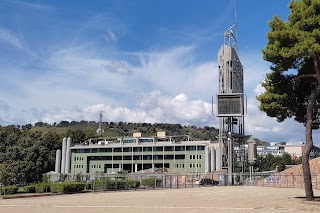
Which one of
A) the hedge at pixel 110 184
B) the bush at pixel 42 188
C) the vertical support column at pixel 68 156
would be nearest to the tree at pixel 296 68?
the hedge at pixel 110 184

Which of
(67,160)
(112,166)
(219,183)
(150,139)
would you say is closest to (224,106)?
(219,183)

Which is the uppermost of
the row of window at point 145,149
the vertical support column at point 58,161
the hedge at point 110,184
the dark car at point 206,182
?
the row of window at point 145,149

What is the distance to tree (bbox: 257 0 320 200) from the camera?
71.1 ft

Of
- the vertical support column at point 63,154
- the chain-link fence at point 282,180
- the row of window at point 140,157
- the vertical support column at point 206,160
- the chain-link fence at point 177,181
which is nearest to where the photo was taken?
the chain-link fence at point 177,181

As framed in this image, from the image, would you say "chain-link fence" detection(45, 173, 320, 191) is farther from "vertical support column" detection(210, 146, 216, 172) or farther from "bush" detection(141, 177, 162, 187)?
"vertical support column" detection(210, 146, 216, 172)

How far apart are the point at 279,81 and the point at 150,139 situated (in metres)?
112

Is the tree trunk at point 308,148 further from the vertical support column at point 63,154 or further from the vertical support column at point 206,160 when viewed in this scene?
the vertical support column at point 63,154

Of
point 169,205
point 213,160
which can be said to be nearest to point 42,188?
point 169,205

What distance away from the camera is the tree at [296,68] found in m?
21.7

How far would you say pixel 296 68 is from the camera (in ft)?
80.9

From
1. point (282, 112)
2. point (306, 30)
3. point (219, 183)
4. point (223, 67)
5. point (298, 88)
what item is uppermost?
point (223, 67)

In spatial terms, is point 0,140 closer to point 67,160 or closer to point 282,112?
point 67,160

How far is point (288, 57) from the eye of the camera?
22125 millimetres

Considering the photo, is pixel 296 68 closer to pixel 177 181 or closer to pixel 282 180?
pixel 177 181
